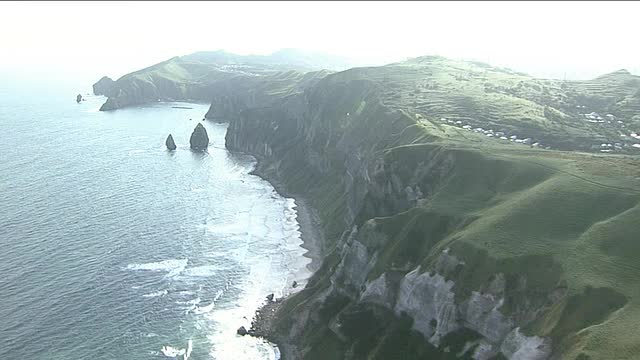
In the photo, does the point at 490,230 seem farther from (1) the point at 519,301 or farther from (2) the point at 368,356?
(2) the point at 368,356

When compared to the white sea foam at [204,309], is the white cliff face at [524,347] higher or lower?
higher

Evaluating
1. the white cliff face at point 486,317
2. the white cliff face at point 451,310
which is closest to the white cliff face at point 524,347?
the white cliff face at point 451,310

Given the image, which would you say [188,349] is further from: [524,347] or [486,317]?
[524,347]

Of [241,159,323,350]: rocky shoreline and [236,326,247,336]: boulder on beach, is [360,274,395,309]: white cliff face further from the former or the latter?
[236,326,247,336]: boulder on beach

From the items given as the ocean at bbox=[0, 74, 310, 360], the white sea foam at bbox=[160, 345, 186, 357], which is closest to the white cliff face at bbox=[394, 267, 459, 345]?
the ocean at bbox=[0, 74, 310, 360]

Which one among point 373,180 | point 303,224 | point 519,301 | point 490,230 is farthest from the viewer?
point 303,224

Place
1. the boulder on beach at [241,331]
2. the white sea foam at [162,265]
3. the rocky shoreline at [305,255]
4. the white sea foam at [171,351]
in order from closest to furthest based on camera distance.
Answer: the white sea foam at [171,351], the boulder on beach at [241,331], the rocky shoreline at [305,255], the white sea foam at [162,265]

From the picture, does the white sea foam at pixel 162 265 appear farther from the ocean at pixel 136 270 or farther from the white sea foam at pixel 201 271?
the white sea foam at pixel 201 271

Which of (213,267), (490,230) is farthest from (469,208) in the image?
(213,267)
